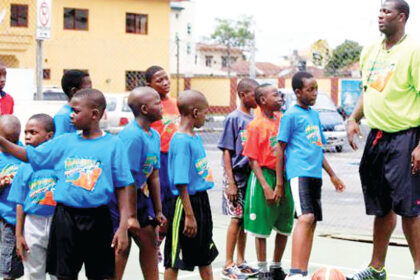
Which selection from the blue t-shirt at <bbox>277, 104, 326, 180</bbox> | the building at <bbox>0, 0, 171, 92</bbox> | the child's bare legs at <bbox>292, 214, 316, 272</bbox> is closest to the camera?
the child's bare legs at <bbox>292, 214, 316, 272</bbox>

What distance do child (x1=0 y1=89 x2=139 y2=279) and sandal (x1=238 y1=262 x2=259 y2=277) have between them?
217 cm

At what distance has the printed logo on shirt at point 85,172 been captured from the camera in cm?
491

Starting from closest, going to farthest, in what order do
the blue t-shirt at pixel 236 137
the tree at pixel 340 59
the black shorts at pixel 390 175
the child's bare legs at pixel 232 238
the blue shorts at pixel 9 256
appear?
1. the blue shorts at pixel 9 256
2. the black shorts at pixel 390 175
3. the child's bare legs at pixel 232 238
4. the blue t-shirt at pixel 236 137
5. the tree at pixel 340 59

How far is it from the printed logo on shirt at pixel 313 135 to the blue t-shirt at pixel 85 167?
2.00 metres

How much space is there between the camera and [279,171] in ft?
21.9

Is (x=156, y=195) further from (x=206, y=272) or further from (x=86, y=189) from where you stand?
(x=86, y=189)

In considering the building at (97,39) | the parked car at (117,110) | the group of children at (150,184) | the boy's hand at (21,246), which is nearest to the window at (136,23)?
the building at (97,39)

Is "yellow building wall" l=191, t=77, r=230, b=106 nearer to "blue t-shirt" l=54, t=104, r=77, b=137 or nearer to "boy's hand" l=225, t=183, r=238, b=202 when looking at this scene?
"boy's hand" l=225, t=183, r=238, b=202

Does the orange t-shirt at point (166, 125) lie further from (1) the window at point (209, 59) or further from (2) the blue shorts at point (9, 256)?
(1) the window at point (209, 59)

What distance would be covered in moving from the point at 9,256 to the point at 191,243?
50.6 inches

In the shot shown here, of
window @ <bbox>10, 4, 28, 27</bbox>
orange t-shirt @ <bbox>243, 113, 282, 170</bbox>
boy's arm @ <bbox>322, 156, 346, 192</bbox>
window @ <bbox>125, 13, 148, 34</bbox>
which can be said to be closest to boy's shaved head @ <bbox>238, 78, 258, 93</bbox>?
orange t-shirt @ <bbox>243, 113, 282, 170</bbox>

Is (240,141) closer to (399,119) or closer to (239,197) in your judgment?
(239,197)

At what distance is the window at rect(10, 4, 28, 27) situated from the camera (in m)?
32.3

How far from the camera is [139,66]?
36.1 m
